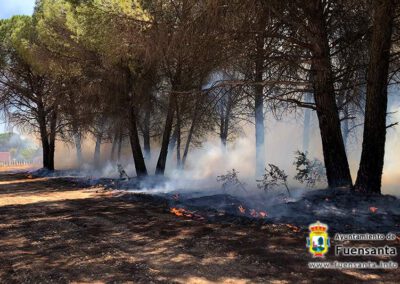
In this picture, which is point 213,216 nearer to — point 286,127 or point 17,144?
point 286,127

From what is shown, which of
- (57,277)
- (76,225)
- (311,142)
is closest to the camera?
(57,277)

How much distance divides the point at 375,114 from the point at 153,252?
213 inches

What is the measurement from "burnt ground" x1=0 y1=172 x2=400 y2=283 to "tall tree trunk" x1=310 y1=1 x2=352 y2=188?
2.76 meters

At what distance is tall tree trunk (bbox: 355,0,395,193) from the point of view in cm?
860

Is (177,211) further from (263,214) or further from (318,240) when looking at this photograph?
(318,240)

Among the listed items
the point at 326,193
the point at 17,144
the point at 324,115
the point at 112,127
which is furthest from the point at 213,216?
the point at 17,144

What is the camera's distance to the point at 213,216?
29.3 feet

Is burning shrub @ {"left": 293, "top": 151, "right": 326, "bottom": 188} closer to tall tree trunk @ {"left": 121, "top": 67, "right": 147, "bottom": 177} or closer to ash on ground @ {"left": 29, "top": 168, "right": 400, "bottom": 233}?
ash on ground @ {"left": 29, "top": 168, "right": 400, "bottom": 233}

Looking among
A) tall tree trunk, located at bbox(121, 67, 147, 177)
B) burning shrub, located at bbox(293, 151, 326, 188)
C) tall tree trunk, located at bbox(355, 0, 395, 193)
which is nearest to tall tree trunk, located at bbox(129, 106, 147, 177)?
tall tree trunk, located at bbox(121, 67, 147, 177)

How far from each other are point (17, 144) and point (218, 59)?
8736cm

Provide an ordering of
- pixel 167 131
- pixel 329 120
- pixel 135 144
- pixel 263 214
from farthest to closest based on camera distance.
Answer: pixel 135 144
pixel 167 131
pixel 329 120
pixel 263 214

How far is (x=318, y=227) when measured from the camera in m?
7.14

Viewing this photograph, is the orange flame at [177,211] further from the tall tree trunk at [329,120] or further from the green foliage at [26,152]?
the green foliage at [26,152]

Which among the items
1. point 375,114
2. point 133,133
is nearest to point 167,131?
point 133,133
